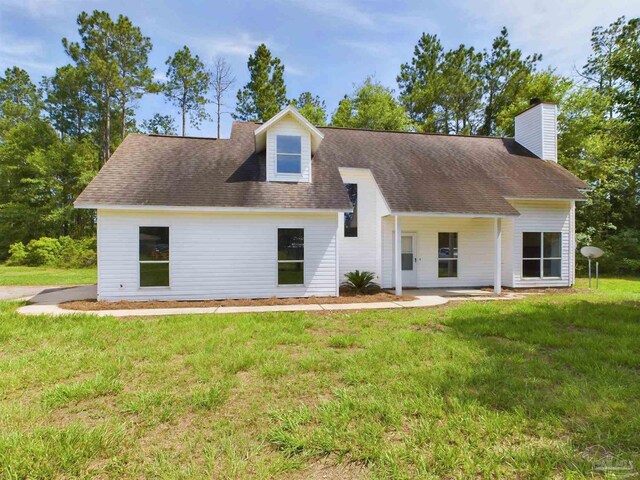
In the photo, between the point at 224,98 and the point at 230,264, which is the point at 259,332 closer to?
Answer: the point at 230,264

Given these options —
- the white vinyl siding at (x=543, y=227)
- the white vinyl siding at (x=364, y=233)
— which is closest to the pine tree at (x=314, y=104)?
the white vinyl siding at (x=364, y=233)

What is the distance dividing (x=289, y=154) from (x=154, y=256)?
5803 mm

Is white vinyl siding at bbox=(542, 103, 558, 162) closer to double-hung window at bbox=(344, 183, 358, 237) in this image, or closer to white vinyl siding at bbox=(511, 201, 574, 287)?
white vinyl siding at bbox=(511, 201, 574, 287)

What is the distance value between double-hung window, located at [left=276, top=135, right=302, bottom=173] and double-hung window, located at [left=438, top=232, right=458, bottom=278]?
6580mm

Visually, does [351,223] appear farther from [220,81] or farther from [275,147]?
[220,81]

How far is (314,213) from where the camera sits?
11.1m

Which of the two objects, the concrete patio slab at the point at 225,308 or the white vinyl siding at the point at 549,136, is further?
the white vinyl siding at the point at 549,136

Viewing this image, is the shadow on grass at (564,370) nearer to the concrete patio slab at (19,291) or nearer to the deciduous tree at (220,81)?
the concrete patio slab at (19,291)

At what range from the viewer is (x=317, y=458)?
287 cm

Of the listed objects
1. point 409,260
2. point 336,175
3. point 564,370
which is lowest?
point 564,370

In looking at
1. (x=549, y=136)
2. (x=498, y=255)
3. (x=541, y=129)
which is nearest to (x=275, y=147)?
(x=498, y=255)

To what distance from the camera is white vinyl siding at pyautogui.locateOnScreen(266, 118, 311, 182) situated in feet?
38.9

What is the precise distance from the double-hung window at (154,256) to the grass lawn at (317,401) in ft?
11.9

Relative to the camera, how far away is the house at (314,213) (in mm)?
10453
